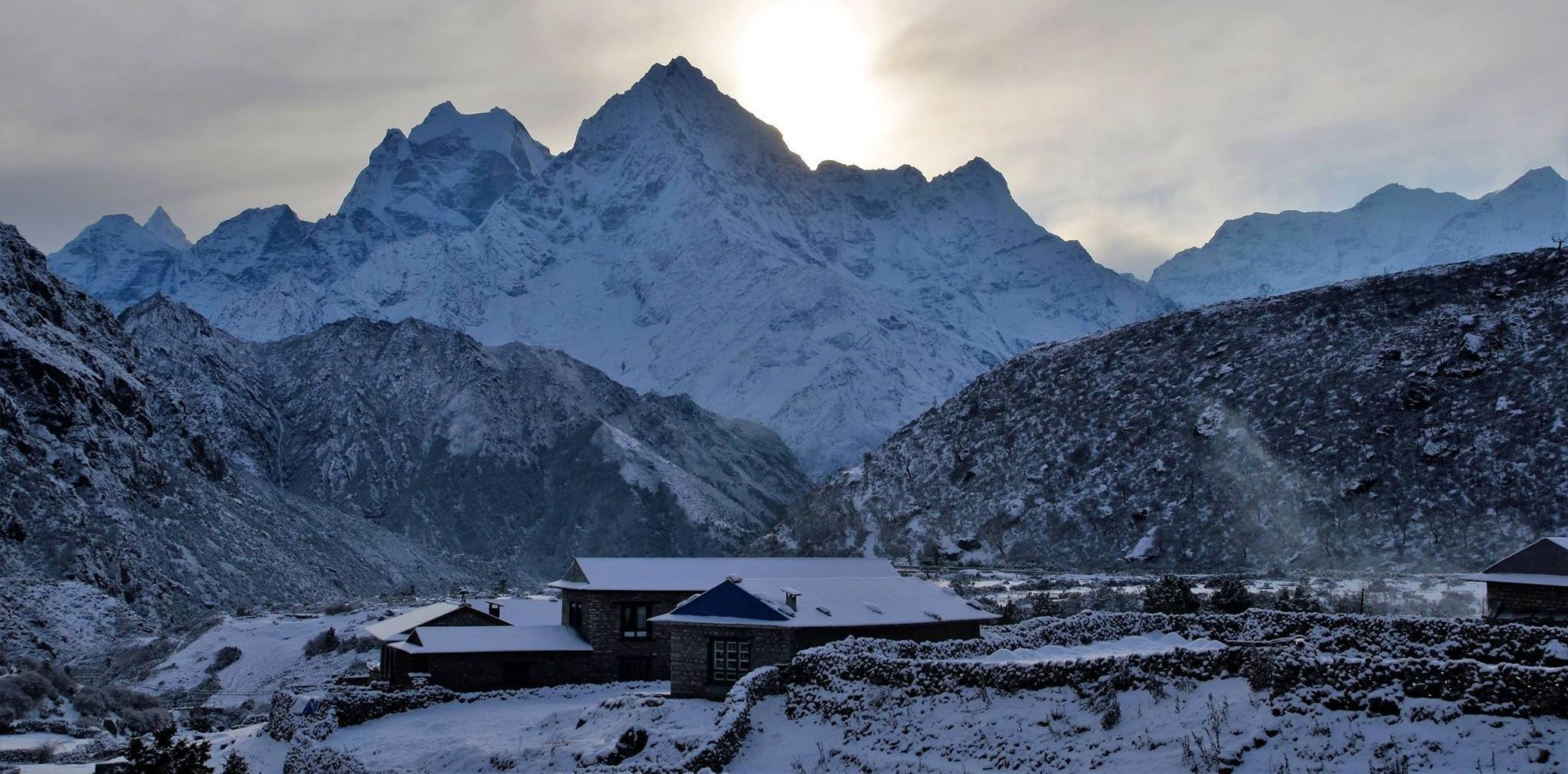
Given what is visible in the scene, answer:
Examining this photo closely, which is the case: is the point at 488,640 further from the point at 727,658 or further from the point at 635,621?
the point at 727,658

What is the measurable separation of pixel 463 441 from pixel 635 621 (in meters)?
96.2

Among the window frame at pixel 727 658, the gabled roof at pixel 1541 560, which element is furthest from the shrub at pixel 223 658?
the gabled roof at pixel 1541 560

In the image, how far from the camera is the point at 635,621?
43125mm

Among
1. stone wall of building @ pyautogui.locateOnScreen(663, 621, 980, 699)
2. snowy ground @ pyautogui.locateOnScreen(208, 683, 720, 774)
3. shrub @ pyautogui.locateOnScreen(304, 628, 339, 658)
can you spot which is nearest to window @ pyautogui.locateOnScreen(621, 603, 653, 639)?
snowy ground @ pyautogui.locateOnScreen(208, 683, 720, 774)

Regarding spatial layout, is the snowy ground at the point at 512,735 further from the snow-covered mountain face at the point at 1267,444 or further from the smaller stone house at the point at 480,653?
the snow-covered mountain face at the point at 1267,444

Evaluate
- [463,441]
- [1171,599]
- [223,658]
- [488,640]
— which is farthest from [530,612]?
[463,441]

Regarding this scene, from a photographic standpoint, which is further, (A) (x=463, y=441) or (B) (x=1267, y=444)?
(A) (x=463, y=441)

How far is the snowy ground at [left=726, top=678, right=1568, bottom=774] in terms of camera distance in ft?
51.5

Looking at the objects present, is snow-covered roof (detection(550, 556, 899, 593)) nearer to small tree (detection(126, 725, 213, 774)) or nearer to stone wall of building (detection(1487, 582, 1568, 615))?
small tree (detection(126, 725, 213, 774))

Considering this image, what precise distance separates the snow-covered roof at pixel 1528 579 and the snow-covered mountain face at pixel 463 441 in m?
89.3

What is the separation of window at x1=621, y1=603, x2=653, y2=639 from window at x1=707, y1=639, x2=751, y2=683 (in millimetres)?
9005

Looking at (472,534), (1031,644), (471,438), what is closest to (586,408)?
(471,438)

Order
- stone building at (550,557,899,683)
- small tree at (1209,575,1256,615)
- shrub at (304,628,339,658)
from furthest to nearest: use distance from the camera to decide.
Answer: shrub at (304,628,339,658) < small tree at (1209,575,1256,615) < stone building at (550,557,899,683)

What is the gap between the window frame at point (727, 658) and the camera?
112 feet
